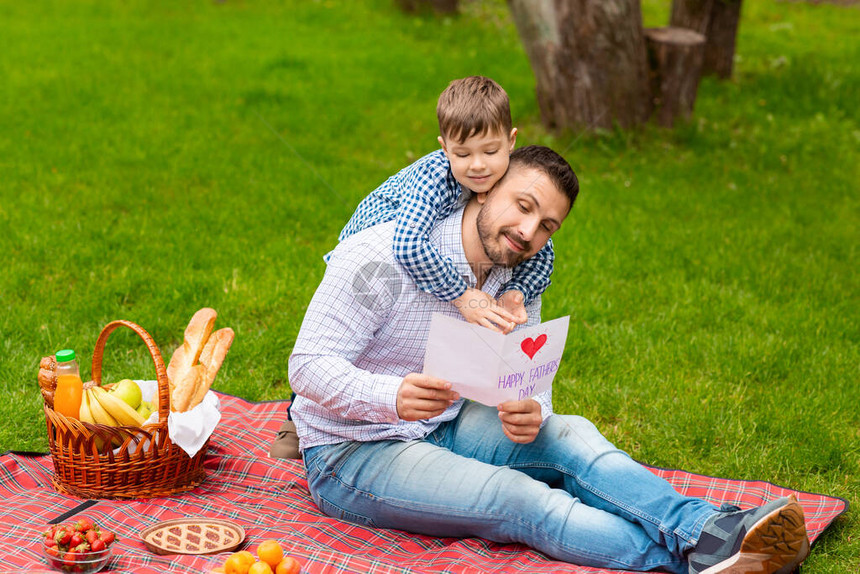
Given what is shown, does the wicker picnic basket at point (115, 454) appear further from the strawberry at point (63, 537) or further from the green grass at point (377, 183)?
the green grass at point (377, 183)

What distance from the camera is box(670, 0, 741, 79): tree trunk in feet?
28.4

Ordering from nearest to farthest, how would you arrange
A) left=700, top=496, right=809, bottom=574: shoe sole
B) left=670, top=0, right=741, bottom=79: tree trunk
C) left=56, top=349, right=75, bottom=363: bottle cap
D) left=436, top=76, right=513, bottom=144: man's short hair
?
left=700, top=496, right=809, bottom=574: shoe sole, left=436, top=76, right=513, bottom=144: man's short hair, left=56, top=349, right=75, bottom=363: bottle cap, left=670, top=0, right=741, bottom=79: tree trunk

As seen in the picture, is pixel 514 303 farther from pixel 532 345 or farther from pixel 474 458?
pixel 474 458

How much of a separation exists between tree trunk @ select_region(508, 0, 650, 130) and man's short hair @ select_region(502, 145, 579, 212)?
4596 millimetres

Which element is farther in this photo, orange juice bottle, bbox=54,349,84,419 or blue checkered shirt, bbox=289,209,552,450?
orange juice bottle, bbox=54,349,84,419

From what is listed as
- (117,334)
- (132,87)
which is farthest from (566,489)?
(132,87)

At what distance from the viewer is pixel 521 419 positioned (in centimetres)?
288

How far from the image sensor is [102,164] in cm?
681

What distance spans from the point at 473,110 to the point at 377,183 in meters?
3.77

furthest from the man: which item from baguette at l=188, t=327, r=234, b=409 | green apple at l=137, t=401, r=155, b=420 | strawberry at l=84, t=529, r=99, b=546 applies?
strawberry at l=84, t=529, r=99, b=546

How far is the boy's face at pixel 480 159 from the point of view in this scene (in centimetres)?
289

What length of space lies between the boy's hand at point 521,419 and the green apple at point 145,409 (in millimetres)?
1324

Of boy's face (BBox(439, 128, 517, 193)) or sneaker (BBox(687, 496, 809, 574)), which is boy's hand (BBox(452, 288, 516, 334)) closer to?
boy's face (BBox(439, 128, 517, 193))

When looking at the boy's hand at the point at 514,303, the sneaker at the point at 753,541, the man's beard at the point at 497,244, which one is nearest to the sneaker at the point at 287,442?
the boy's hand at the point at 514,303
